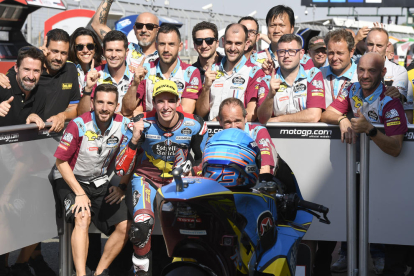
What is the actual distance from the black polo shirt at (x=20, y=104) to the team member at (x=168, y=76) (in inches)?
33.1

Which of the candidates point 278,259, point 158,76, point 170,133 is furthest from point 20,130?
point 278,259

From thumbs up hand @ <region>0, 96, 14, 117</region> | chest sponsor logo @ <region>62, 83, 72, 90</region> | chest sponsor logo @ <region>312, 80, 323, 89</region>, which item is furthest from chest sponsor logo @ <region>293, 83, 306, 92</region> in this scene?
thumbs up hand @ <region>0, 96, 14, 117</region>

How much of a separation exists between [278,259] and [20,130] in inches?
97.7

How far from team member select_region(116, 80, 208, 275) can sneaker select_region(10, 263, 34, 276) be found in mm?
1410

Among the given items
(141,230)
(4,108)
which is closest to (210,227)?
(141,230)

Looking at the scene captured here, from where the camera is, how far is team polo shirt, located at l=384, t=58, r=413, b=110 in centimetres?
600

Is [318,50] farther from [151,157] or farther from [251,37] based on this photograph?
[151,157]

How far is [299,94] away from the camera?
543 cm

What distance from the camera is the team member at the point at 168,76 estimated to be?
564 cm

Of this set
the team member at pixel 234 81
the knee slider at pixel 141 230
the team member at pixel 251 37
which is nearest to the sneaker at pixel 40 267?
the knee slider at pixel 141 230

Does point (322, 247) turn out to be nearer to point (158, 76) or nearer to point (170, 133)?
point (170, 133)

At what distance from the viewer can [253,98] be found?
5598mm

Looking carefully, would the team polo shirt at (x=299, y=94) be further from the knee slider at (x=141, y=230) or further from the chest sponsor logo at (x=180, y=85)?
the knee slider at (x=141, y=230)

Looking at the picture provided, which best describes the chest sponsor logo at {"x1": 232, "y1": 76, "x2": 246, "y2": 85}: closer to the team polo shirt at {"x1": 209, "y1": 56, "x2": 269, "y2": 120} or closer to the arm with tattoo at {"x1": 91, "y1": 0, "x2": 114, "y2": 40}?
the team polo shirt at {"x1": 209, "y1": 56, "x2": 269, "y2": 120}
